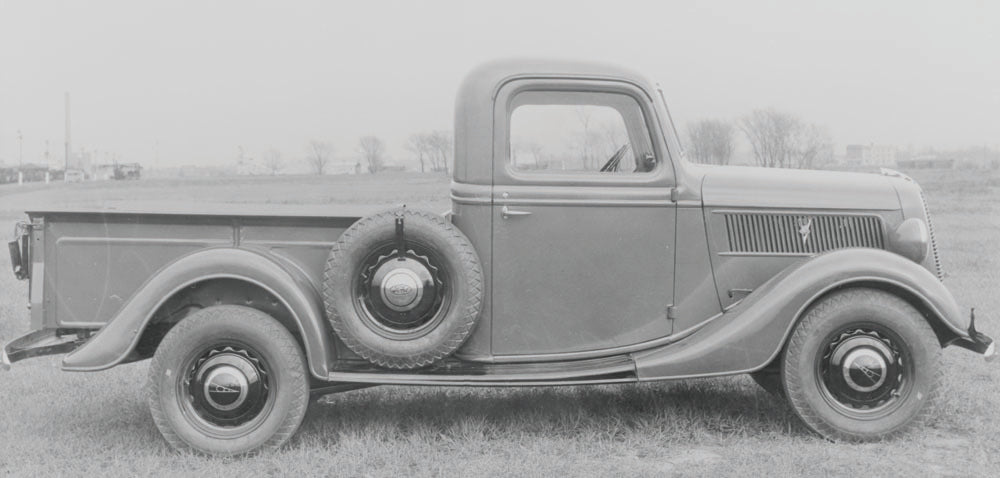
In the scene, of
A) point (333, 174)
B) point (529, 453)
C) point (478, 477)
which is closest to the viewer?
point (478, 477)

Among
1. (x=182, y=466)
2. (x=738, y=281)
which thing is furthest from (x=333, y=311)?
(x=738, y=281)

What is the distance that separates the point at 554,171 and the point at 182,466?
2.46 metres

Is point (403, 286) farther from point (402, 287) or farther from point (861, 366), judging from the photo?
point (861, 366)

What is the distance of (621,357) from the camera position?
14.5 ft

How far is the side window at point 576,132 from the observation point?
447cm

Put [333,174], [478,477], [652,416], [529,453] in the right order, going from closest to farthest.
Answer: [478,477]
[529,453]
[652,416]
[333,174]

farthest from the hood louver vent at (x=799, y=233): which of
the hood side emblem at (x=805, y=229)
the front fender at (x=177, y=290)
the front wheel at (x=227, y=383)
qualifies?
the front wheel at (x=227, y=383)

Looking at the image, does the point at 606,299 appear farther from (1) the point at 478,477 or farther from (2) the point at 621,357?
(1) the point at 478,477

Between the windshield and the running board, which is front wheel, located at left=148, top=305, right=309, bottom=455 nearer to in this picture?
the running board

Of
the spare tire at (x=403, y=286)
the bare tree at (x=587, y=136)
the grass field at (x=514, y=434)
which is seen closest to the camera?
the grass field at (x=514, y=434)

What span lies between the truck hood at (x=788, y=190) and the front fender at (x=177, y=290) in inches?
88.7

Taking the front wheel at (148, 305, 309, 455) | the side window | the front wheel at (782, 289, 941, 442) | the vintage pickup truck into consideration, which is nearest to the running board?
the vintage pickup truck

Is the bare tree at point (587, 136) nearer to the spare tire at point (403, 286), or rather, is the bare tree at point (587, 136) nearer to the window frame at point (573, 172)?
the window frame at point (573, 172)

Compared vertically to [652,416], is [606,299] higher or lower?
higher
